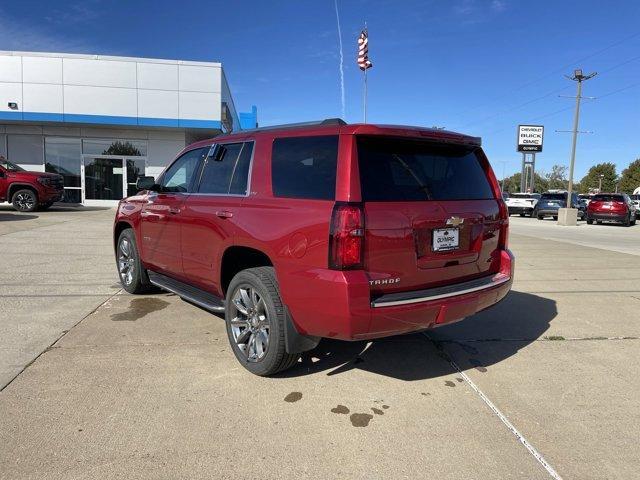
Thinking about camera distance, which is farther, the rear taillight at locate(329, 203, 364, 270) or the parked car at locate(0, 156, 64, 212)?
the parked car at locate(0, 156, 64, 212)

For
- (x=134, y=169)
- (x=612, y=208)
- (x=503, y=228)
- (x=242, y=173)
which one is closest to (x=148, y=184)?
(x=242, y=173)

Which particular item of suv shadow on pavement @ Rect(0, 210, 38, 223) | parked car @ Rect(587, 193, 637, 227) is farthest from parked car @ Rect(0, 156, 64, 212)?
parked car @ Rect(587, 193, 637, 227)

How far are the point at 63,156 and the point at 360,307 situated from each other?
24341 millimetres

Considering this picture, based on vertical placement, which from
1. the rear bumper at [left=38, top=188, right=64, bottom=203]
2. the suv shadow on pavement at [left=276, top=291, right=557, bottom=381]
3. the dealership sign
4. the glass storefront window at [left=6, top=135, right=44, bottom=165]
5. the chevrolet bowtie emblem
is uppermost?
the dealership sign

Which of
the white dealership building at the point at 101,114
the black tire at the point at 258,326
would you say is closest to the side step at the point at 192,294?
the black tire at the point at 258,326

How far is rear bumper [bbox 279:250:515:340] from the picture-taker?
3.08 meters

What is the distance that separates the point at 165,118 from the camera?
73.1 ft

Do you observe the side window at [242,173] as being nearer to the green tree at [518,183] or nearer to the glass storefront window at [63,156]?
the glass storefront window at [63,156]

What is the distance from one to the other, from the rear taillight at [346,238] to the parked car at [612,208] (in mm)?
24559

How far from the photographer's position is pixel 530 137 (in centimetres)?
5803

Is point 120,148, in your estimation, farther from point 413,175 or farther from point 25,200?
point 413,175

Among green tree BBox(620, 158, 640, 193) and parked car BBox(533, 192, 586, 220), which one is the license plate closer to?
parked car BBox(533, 192, 586, 220)

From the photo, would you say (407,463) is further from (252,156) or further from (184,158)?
(184,158)

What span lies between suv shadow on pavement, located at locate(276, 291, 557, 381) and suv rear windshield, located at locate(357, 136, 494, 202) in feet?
4.69
